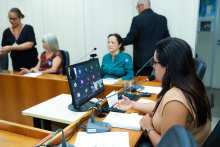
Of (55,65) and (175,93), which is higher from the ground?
(175,93)

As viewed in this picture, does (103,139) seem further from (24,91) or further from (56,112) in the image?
(24,91)

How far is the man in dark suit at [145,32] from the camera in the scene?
8.43 feet

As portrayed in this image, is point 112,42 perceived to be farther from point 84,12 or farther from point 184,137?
point 184,137

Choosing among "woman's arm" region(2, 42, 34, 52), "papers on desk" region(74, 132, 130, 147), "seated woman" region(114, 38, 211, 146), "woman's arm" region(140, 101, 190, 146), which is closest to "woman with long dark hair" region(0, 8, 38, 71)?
"woman's arm" region(2, 42, 34, 52)

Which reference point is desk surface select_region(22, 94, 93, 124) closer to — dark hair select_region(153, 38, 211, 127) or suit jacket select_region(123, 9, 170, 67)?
dark hair select_region(153, 38, 211, 127)

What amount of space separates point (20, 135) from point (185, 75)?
3.02 feet

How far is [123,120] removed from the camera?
1096mm

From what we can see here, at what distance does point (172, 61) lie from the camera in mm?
861

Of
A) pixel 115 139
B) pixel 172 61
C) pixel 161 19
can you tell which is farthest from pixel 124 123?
pixel 161 19

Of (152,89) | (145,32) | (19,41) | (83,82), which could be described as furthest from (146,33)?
(19,41)

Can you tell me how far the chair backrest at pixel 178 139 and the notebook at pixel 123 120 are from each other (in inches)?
25.5

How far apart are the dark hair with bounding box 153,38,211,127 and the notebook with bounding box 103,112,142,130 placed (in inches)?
12.8

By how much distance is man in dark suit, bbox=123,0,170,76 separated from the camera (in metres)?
2.57

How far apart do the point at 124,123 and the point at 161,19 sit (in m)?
2.00
